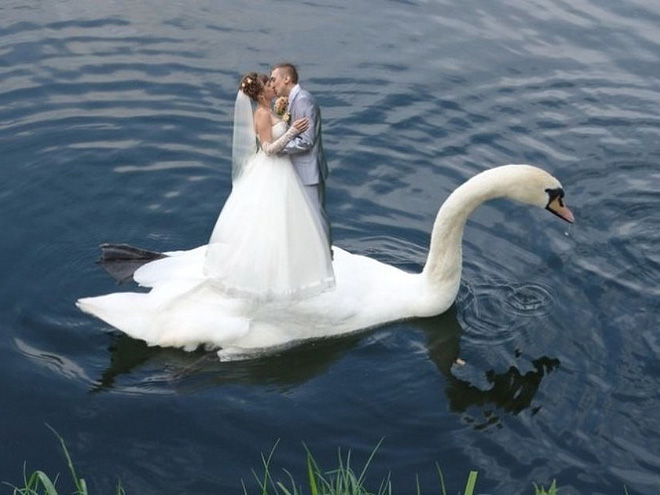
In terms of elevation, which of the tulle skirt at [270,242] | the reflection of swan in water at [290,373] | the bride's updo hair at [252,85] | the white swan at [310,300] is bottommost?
the reflection of swan in water at [290,373]

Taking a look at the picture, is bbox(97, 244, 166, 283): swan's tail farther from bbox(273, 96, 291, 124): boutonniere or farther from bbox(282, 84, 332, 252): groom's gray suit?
bbox(273, 96, 291, 124): boutonniere

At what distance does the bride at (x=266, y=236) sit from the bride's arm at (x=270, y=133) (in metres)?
0.14

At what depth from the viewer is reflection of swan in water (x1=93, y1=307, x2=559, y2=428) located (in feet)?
32.1

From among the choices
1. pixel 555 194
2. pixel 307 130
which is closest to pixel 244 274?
pixel 307 130

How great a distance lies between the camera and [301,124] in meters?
9.65

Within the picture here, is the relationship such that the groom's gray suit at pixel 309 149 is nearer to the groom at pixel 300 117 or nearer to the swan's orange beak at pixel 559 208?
the groom at pixel 300 117

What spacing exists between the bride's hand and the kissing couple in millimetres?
102

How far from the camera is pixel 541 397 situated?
9.85 m

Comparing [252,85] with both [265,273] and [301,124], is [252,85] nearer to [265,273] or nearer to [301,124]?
[301,124]

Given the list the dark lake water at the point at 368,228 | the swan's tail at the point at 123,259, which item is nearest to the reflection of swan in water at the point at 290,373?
the dark lake water at the point at 368,228

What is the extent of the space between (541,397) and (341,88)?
5.54m

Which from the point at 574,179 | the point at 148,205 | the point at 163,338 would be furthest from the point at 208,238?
the point at 574,179

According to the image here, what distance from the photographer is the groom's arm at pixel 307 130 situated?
9.65 metres

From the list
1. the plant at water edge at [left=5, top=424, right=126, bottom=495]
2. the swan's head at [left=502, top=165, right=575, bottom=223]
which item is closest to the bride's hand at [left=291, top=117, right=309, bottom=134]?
the swan's head at [left=502, top=165, right=575, bottom=223]
